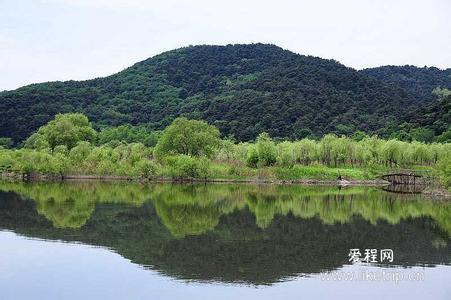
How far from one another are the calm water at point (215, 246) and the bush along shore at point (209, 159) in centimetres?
1847

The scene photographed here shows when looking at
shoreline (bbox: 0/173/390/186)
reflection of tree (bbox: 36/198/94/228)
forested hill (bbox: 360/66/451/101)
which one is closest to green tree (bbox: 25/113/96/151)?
shoreline (bbox: 0/173/390/186)

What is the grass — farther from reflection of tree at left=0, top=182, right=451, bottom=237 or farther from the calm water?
the calm water

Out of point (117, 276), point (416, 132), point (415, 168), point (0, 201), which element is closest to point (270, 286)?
point (117, 276)

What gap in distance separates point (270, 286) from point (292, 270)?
2.30 metres

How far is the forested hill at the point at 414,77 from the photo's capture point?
153062 mm

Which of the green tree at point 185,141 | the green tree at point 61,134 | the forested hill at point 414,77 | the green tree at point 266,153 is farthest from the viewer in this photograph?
the forested hill at point 414,77

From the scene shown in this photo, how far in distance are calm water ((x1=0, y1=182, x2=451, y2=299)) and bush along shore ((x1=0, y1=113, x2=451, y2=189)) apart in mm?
18473

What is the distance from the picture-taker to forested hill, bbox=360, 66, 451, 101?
153m

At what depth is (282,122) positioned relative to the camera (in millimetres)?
102750

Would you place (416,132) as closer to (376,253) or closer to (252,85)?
(252,85)

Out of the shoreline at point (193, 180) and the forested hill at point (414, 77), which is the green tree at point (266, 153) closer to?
the shoreline at point (193, 180)

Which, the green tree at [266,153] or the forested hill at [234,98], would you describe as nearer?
the green tree at [266,153]

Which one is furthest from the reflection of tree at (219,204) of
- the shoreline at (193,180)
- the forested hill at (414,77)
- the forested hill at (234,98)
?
the forested hill at (414,77)

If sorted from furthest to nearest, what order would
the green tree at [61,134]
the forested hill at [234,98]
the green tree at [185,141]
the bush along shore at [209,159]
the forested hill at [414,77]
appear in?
the forested hill at [414,77] < the forested hill at [234,98] < the green tree at [61,134] < the green tree at [185,141] < the bush along shore at [209,159]
